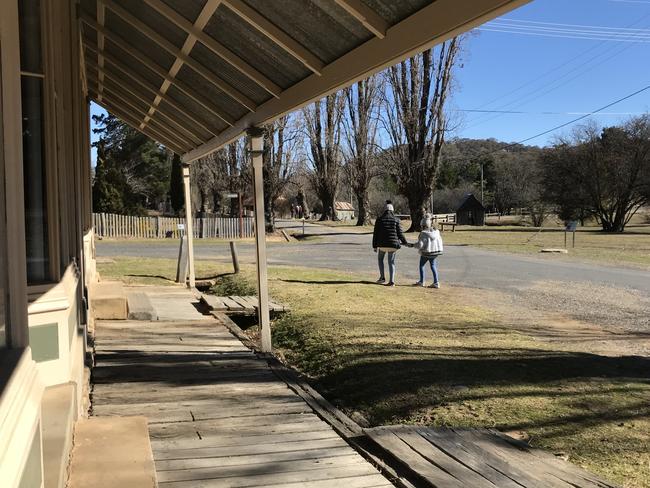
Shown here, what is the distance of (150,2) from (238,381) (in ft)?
10.7

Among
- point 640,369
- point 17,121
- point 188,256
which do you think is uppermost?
point 17,121

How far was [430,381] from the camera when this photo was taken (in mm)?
5719

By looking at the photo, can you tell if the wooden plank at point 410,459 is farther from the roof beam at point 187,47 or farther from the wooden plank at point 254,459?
the roof beam at point 187,47

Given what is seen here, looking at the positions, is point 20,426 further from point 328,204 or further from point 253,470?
point 328,204

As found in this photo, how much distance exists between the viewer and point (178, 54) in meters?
5.71

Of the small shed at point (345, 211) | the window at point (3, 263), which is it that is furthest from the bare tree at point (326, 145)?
→ the window at point (3, 263)

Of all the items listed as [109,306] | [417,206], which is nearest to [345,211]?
[417,206]

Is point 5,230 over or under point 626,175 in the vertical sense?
under

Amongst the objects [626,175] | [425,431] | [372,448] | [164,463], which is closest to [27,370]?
[164,463]

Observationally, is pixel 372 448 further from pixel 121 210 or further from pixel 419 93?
pixel 121 210

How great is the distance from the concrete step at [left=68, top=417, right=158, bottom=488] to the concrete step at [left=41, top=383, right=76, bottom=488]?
13 centimetres

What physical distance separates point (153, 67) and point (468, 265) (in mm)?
13091

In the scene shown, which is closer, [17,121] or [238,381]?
[17,121]

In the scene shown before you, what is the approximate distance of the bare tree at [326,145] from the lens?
40.5 metres
